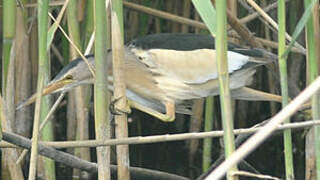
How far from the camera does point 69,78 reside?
2.12 m

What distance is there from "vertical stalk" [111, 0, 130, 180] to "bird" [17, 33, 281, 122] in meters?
0.32

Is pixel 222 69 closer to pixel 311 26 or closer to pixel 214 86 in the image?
pixel 311 26

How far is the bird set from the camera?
2.12 metres

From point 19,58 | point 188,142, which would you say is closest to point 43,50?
point 19,58

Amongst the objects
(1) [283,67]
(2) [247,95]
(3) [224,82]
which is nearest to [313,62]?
(1) [283,67]

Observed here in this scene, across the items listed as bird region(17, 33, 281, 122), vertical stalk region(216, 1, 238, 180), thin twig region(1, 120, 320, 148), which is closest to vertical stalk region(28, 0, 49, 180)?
thin twig region(1, 120, 320, 148)

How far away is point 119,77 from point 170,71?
Result: 1.58 ft

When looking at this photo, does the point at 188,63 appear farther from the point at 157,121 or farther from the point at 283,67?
the point at 157,121

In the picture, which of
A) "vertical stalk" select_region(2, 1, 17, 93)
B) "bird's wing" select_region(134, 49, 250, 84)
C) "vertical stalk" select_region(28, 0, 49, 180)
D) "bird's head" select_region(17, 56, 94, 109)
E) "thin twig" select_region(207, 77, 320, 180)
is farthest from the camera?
"bird's wing" select_region(134, 49, 250, 84)

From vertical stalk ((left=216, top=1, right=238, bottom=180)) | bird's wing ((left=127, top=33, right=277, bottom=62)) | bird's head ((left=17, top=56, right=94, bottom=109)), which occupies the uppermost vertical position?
bird's wing ((left=127, top=33, right=277, bottom=62))

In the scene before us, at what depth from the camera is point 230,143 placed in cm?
138

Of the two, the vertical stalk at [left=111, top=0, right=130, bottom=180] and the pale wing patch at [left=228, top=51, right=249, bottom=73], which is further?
the pale wing patch at [left=228, top=51, right=249, bottom=73]

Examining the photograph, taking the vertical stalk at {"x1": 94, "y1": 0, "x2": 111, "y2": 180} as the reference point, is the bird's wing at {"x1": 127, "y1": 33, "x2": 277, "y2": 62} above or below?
above

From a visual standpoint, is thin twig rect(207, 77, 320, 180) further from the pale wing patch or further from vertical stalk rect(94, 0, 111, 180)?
the pale wing patch
